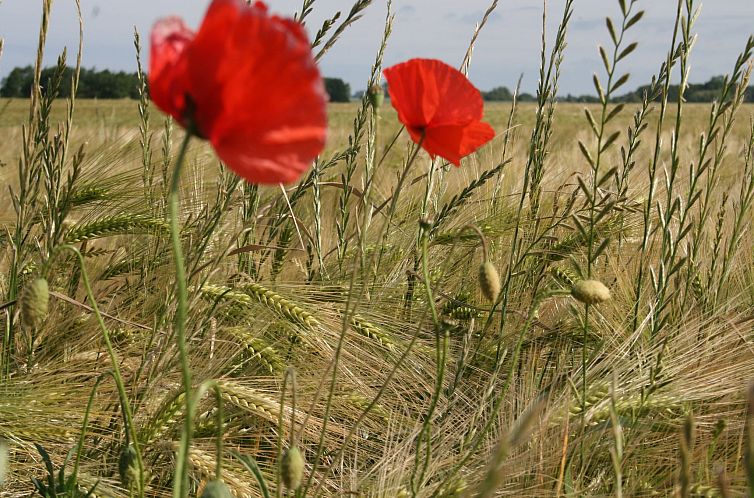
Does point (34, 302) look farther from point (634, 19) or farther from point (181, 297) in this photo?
point (634, 19)

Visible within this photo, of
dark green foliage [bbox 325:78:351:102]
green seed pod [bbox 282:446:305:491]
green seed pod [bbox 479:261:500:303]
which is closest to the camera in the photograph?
green seed pod [bbox 282:446:305:491]

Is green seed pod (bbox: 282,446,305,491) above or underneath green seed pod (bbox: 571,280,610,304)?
underneath

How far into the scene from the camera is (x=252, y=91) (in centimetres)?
52

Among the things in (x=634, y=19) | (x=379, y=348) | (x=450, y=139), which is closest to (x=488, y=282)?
(x=450, y=139)

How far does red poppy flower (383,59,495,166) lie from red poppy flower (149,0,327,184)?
394 mm

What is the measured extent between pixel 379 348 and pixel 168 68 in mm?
878

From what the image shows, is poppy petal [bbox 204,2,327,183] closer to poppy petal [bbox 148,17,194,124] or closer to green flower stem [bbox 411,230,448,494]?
poppy petal [bbox 148,17,194,124]

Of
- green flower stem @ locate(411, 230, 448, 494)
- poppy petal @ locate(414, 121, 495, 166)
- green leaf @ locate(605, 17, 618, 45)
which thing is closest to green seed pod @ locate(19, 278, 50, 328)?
green flower stem @ locate(411, 230, 448, 494)

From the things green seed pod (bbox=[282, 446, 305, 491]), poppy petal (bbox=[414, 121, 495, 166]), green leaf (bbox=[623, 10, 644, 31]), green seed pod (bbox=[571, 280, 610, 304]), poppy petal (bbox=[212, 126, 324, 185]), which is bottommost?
green seed pod (bbox=[282, 446, 305, 491])

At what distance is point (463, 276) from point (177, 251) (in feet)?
4.09

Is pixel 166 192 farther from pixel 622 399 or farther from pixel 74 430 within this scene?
pixel 622 399

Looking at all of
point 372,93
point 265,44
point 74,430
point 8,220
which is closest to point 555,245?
point 372,93

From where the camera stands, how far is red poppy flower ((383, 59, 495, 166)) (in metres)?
0.92

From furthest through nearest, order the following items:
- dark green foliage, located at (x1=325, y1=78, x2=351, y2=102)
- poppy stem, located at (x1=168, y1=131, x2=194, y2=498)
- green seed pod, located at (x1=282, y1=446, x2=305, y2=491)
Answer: dark green foliage, located at (x1=325, y1=78, x2=351, y2=102) < green seed pod, located at (x1=282, y1=446, x2=305, y2=491) < poppy stem, located at (x1=168, y1=131, x2=194, y2=498)
